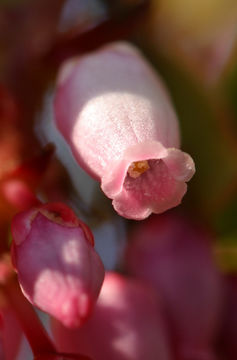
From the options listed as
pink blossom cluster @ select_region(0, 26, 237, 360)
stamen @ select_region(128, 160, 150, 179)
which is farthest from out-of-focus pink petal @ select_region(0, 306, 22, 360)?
stamen @ select_region(128, 160, 150, 179)

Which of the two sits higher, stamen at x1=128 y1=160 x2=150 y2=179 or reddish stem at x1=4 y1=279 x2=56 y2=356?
stamen at x1=128 y1=160 x2=150 y2=179

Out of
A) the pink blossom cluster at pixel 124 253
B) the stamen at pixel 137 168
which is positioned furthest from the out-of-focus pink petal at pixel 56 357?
the stamen at pixel 137 168

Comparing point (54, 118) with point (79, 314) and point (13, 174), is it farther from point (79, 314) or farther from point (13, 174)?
point (79, 314)

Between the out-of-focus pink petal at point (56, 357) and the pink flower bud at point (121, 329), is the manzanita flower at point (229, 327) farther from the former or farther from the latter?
the out-of-focus pink petal at point (56, 357)

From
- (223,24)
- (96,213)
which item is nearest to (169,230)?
(96,213)

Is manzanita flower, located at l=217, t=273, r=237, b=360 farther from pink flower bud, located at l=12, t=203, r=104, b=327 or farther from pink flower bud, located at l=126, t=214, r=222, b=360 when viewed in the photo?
pink flower bud, located at l=12, t=203, r=104, b=327

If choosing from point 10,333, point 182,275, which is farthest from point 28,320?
point 182,275

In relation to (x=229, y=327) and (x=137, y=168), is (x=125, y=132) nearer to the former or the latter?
(x=137, y=168)
